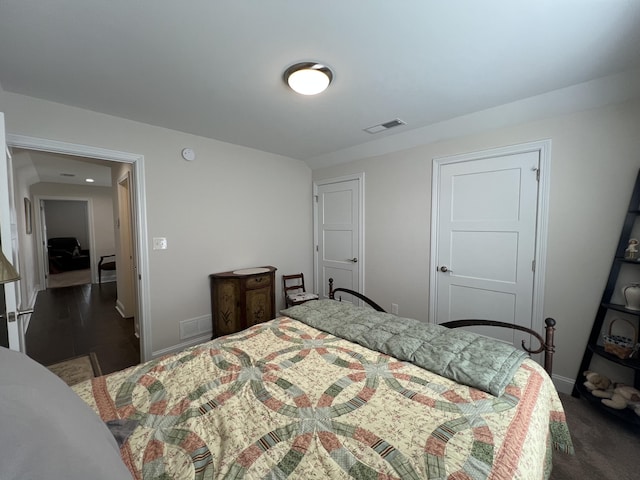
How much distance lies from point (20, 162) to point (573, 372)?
6.97m

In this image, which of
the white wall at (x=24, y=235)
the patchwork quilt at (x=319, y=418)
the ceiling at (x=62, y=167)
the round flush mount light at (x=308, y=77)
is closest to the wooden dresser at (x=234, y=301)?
the patchwork quilt at (x=319, y=418)

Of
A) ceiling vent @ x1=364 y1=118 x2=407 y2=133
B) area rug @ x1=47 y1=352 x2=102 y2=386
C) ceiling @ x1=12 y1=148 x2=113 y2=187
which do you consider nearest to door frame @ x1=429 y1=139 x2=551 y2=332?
ceiling vent @ x1=364 y1=118 x2=407 y2=133

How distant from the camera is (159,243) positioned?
2.73 m

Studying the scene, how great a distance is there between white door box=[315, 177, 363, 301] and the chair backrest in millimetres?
301

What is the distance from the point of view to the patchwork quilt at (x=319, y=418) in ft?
2.76

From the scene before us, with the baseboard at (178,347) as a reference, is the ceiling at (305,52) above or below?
above

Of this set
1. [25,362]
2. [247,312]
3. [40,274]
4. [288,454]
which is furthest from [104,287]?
[288,454]

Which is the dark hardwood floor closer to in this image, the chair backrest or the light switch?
the light switch

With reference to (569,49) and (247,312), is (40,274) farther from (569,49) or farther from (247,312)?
(569,49)

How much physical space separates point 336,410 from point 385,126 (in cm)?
255

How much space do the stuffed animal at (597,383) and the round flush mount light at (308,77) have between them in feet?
9.74

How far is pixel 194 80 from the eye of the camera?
1.84 metres

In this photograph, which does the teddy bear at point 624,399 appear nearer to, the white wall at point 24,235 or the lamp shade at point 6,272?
the lamp shade at point 6,272

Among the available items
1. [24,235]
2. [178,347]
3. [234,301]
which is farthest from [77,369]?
[24,235]
